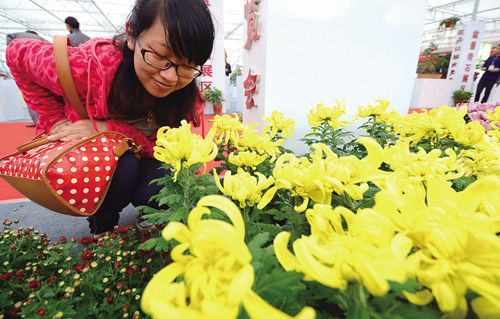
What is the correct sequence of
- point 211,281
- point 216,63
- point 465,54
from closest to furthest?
point 211,281 → point 216,63 → point 465,54

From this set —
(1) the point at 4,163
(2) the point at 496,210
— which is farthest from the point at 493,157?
(1) the point at 4,163

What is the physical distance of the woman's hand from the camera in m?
1.16

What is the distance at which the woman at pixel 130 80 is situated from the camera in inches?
39.0

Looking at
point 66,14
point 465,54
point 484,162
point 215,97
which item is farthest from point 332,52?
point 66,14

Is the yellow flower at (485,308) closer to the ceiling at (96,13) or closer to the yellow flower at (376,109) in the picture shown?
the yellow flower at (376,109)

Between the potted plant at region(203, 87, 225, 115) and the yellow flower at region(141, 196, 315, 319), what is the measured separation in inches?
281

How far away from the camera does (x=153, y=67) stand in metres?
1.04

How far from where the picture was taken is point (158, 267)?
1101 millimetres

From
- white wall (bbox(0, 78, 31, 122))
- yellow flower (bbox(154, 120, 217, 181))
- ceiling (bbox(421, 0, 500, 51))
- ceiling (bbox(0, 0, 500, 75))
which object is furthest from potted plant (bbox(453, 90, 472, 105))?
white wall (bbox(0, 78, 31, 122))

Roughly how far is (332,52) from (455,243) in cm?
237

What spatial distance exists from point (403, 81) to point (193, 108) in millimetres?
2275

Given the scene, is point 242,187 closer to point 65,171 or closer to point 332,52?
point 65,171

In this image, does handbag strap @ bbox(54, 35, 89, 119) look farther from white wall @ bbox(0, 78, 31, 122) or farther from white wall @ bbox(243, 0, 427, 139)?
white wall @ bbox(0, 78, 31, 122)

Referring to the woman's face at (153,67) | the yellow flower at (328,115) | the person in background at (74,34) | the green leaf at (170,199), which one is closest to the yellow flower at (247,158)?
A: the green leaf at (170,199)
